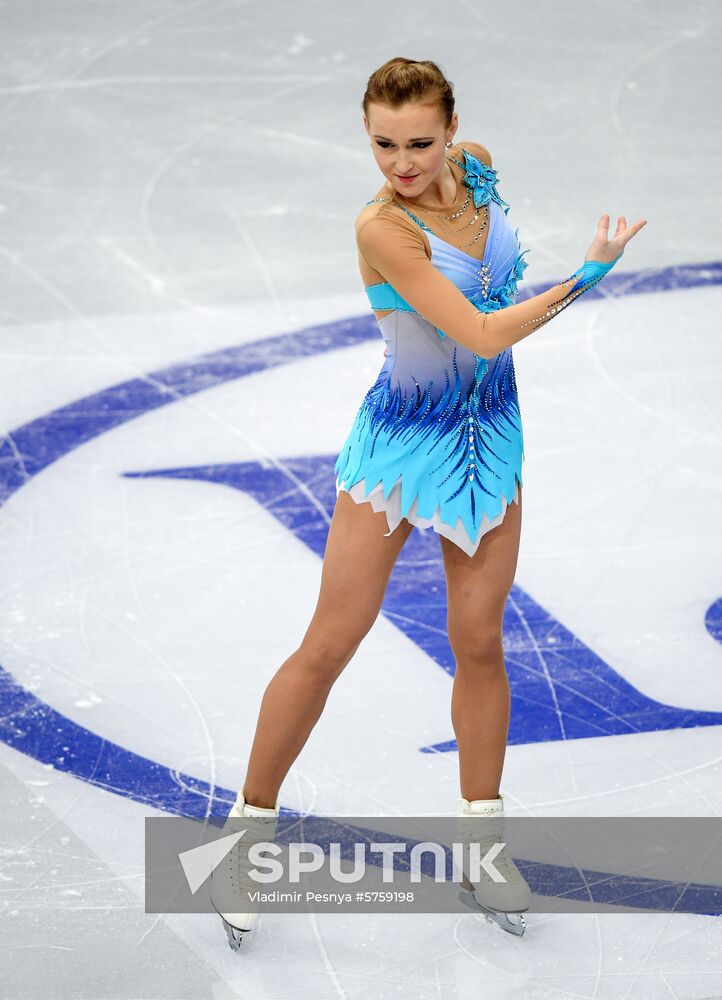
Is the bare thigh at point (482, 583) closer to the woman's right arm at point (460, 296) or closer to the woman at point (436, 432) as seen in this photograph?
the woman at point (436, 432)

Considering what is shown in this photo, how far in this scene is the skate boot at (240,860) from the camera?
2.92 m

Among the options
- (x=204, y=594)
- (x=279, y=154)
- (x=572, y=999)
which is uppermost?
(x=279, y=154)

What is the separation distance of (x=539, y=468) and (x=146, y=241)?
8.56 ft

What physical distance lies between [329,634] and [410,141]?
96 cm

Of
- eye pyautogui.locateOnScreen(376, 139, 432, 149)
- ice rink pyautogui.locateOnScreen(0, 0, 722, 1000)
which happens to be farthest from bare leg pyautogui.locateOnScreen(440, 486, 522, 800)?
eye pyautogui.locateOnScreen(376, 139, 432, 149)

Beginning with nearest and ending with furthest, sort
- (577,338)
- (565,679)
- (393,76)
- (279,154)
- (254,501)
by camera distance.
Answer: (393,76), (565,679), (254,501), (577,338), (279,154)

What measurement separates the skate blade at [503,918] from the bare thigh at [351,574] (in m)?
0.62

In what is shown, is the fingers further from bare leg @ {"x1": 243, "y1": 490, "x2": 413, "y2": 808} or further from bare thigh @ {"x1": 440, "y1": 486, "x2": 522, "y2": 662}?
bare leg @ {"x1": 243, "y1": 490, "x2": 413, "y2": 808}

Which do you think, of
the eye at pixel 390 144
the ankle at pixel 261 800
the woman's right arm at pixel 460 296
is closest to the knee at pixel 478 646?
the ankle at pixel 261 800

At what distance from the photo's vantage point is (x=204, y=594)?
4.24 m

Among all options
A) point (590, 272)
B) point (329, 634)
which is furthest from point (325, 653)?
point (590, 272)

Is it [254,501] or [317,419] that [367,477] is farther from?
[317,419]

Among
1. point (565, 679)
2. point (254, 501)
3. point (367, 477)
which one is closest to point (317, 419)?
point (254, 501)

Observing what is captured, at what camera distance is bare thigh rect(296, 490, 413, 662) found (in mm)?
2824
